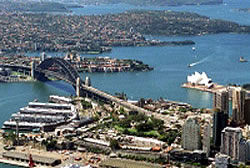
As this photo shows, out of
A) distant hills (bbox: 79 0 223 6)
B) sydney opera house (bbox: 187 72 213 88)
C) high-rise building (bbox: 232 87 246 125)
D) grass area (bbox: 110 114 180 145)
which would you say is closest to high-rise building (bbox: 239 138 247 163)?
grass area (bbox: 110 114 180 145)

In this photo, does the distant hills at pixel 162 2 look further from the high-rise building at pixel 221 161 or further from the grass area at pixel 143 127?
the high-rise building at pixel 221 161

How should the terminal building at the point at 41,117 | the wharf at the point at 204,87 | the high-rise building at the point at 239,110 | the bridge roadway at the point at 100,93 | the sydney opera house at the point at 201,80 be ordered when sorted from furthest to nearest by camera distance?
the sydney opera house at the point at 201,80 → the wharf at the point at 204,87 → the bridge roadway at the point at 100,93 → the terminal building at the point at 41,117 → the high-rise building at the point at 239,110

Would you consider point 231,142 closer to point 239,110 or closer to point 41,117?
point 239,110

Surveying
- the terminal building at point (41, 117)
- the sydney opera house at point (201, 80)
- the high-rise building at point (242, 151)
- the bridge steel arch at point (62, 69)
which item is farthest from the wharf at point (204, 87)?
the high-rise building at point (242, 151)

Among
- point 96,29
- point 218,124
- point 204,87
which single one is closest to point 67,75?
point 204,87

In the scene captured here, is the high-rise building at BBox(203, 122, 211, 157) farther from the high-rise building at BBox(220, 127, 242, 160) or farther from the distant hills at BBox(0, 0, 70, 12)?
the distant hills at BBox(0, 0, 70, 12)

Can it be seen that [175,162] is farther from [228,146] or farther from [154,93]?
[154,93]

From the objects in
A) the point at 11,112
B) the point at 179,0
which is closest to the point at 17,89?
the point at 11,112
